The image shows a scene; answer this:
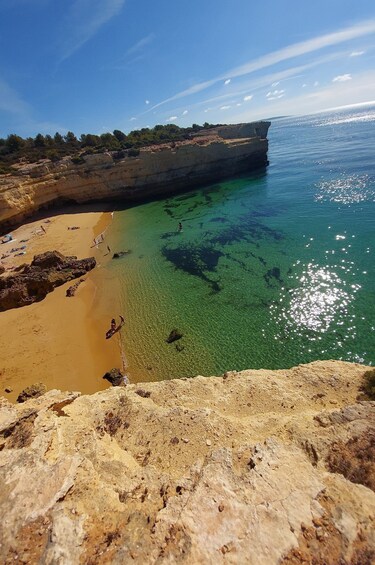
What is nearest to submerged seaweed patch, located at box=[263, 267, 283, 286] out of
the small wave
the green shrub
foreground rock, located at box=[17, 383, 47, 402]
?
the green shrub

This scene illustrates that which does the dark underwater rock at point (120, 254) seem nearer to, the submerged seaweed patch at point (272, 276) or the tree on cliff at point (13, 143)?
the submerged seaweed patch at point (272, 276)

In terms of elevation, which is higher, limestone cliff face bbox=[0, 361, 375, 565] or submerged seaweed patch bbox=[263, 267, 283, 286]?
limestone cliff face bbox=[0, 361, 375, 565]

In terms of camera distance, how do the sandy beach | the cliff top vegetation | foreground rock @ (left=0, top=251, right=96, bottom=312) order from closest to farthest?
the sandy beach
foreground rock @ (left=0, top=251, right=96, bottom=312)
the cliff top vegetation

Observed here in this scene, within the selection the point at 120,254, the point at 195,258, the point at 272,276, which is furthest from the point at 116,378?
the point at 120,254

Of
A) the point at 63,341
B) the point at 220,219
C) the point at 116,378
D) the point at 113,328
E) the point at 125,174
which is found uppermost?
the point at 125,174

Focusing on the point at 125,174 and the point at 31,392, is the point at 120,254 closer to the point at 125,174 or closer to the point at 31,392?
the point at 31,392

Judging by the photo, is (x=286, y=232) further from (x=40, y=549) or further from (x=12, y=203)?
(x=12, y=203)

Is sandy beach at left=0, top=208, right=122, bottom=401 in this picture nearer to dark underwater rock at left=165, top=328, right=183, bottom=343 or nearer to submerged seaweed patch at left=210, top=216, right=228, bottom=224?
dark underwater rock at left=165, top=328, right=183, bottom=343
